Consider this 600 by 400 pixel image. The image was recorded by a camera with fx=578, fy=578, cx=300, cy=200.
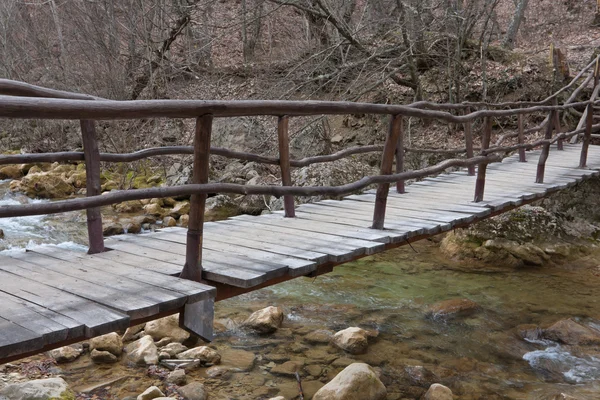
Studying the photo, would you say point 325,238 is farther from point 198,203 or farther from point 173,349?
point 173,349

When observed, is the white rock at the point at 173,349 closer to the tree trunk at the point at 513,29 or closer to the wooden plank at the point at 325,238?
the wooden plank at the point at 325,238

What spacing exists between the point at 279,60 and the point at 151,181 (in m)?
4.15

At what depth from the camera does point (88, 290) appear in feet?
8.85

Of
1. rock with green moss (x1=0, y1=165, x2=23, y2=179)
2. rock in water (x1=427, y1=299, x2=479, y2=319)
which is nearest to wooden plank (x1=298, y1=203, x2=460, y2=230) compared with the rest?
rock in water (x1=427, y1=299, x2=479, y2=319)

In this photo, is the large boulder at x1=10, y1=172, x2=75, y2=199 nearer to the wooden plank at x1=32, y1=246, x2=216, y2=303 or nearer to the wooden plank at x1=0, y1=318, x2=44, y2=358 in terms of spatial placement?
the wooden plank at x1=32, y1=246, x2=216, y2=303

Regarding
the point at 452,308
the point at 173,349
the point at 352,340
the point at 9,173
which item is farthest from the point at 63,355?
the point at 9,173

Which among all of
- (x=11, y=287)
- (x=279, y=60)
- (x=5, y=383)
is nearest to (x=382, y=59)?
(x=279, y=60)

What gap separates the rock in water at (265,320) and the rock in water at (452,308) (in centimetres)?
181

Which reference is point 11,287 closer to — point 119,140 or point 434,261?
point 434,261

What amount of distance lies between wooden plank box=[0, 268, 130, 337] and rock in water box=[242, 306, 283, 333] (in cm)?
354

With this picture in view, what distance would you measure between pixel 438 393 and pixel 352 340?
1227 millimetres

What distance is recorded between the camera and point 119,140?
14.0 meters

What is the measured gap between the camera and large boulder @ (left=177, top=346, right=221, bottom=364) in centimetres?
552

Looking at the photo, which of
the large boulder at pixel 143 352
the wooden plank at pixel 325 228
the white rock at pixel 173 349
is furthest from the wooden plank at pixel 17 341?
the white rock at pixel 173 349
